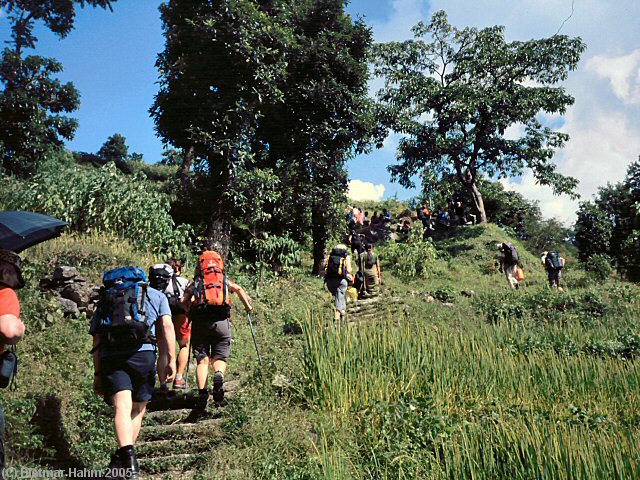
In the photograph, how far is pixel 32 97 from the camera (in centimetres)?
2034

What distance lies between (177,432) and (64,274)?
17.6 feet

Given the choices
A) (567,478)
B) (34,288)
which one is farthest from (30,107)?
(567,478)

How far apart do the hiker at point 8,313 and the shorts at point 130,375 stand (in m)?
0.87

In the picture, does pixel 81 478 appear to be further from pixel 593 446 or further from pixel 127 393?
pixel 593 446

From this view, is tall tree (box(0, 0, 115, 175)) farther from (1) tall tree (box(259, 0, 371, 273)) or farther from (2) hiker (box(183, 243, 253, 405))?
(2) hiker (box(183, 243, 253, 405))

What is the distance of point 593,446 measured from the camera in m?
4.93

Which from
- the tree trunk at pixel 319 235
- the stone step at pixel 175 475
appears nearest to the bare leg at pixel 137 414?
the stone step at pixel 175 475

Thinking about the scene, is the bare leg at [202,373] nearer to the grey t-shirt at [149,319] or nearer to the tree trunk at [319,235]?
the grey t-shirt at [149,319]

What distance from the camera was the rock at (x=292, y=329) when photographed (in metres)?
10.6

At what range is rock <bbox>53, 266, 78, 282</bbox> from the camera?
9945 mm

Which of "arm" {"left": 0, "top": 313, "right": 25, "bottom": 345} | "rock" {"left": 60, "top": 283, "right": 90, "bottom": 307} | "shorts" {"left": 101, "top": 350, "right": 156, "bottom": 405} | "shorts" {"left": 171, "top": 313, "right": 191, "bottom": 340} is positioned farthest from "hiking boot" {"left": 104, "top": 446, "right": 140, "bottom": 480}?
"rock" {"left": 60, "top": 283, "right": 90, "bottom": 307}

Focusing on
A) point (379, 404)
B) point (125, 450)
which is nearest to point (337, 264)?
point (379, 404)

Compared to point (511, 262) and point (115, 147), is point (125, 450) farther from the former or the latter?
point (115, 147)

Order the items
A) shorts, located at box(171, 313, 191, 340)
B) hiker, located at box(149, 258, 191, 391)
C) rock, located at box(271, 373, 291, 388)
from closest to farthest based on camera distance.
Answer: hiker, located at box(149, 258, 191, 391) → rock, located at box(271, 373, 291, 388) → shorts, located at box(171, 313, 191, 340)
